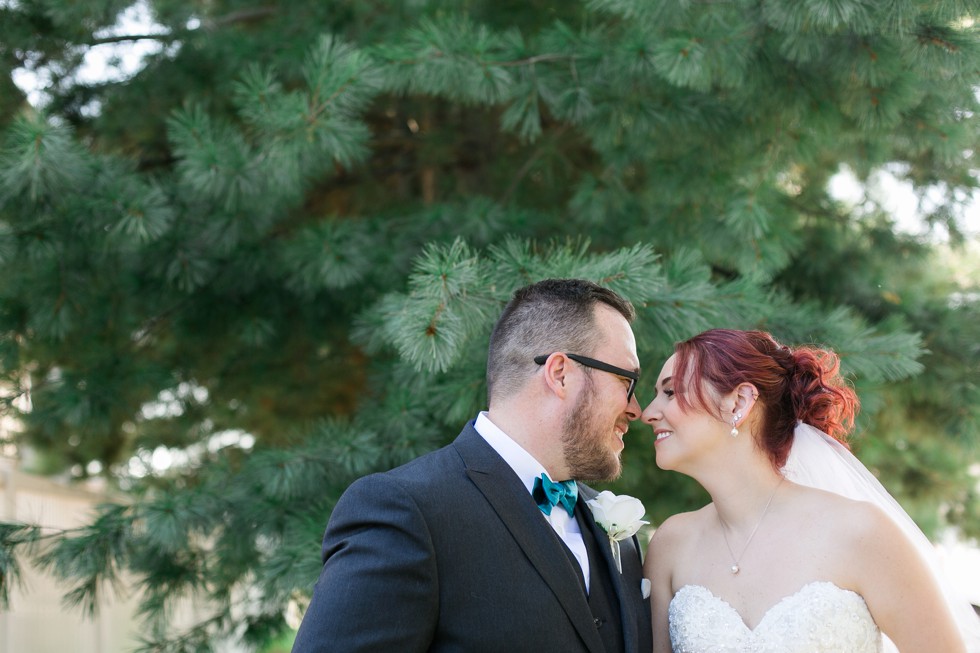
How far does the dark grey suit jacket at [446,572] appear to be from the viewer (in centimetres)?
222

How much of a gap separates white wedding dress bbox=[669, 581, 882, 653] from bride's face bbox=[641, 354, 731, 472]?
18.6 inches

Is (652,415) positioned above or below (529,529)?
above

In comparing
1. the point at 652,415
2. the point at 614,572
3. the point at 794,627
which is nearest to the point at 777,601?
the point at 794,627

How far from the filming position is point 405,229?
15.1ft

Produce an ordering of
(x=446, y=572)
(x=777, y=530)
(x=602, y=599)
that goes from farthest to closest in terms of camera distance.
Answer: (x=777, y=530)
(x=602, y=599)
(x=446, y=572)

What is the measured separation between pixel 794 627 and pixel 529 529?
92 cm

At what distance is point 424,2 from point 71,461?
5.01 meters

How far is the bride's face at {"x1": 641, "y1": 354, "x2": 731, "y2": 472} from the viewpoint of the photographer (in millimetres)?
3174

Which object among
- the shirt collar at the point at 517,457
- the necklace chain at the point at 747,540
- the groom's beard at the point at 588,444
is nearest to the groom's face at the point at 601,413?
the groom's beard at the point at 588,444

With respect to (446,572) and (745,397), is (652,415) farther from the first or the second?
(446,572)

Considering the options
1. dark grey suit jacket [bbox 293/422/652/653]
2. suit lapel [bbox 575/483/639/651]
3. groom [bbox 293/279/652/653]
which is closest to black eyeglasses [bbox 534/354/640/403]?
groom [bbox 293/279/652/653]

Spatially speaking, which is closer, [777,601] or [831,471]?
[777,601]

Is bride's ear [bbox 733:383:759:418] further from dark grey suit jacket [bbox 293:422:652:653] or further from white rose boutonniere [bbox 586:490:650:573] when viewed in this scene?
dark grey suit jacket [bbox 293:422:652:653]

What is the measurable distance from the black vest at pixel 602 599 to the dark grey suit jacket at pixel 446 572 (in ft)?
0.10
